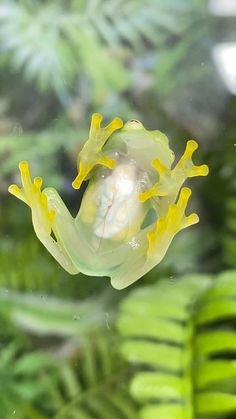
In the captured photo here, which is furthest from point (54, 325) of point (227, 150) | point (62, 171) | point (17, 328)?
point (227, 150)

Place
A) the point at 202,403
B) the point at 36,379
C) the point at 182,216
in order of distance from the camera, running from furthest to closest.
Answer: the point at 36,379, the point at 202,403, the point at 182,216

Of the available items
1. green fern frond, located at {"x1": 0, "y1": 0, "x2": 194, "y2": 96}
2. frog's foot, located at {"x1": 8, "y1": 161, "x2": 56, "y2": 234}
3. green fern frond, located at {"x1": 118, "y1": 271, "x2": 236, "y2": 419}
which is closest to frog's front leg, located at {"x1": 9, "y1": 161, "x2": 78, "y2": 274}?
frog's foot, located at {"x1": 8, "y1": 161, "x2": 56, "y2": 234}

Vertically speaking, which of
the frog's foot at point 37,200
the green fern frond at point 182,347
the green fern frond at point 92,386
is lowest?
the green fern frond at point 92,386

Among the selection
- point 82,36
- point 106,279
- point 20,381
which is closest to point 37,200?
point 106,279

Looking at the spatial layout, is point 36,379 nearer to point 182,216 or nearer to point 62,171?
point 62,171

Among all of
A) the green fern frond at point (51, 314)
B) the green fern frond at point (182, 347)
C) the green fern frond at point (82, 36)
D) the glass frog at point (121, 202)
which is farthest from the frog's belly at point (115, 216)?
the green fern frond at point (82, 36)

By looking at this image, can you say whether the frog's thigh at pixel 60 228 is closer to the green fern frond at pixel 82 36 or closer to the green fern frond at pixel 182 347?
the green fern frond at pixel 182 347
